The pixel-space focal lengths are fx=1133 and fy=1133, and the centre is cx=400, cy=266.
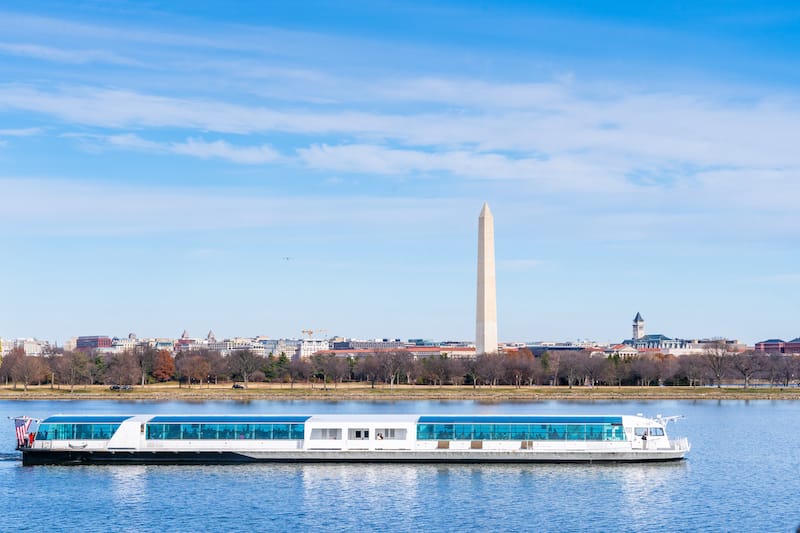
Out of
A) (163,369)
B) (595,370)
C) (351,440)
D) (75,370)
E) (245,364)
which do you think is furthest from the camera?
(163,369)

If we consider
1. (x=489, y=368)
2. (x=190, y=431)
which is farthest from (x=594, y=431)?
(x=489, y=368)

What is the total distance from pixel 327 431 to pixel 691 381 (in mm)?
106637

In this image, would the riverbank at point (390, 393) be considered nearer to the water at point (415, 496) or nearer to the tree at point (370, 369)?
the tree at point (370, 369)

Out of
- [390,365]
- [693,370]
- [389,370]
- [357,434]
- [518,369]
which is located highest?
[390,365]

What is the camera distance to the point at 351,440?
60125 millimetres

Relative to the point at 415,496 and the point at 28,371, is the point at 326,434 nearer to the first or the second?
the point at 415,496

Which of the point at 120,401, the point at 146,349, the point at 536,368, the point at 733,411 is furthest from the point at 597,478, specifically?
the point at 146,349

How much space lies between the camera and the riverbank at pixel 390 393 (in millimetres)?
124875

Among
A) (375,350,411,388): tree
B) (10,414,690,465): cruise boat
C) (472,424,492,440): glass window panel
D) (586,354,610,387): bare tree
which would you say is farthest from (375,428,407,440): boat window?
(586,354,610,387): bare tree

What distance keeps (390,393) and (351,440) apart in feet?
230

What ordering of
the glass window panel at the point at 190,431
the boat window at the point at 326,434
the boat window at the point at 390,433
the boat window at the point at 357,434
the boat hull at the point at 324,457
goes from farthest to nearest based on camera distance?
the glass window panel at the point at 190,431 → the boat window at the point at 357,434 → the boat window at the point at 326,434 → the boat window at the point at 390,433 → the boat hull at the point at 324,457

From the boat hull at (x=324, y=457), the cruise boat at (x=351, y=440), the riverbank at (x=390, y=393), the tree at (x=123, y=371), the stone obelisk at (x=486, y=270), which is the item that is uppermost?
the stone obelisk at (x=486, y=270)

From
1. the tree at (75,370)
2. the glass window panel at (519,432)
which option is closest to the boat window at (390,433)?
the glass window panel at (519,432)

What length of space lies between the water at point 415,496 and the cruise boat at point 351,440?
0.99 metres
